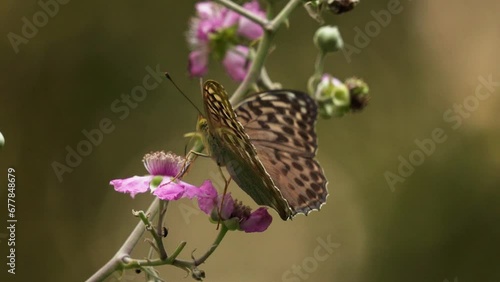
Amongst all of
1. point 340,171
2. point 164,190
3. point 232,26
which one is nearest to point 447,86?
point 340,171

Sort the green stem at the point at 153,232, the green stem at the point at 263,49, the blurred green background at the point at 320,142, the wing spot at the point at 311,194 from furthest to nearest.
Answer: the blurred green background at the point at 320,142 < the green stem at the point at 263,49 < the wing spot at the point at 311,194 < the green stem at the point at 153,232

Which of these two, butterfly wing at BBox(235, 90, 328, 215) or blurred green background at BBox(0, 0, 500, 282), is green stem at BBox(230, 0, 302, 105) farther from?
blurred green background at BBox(0, 0, 500, 282)

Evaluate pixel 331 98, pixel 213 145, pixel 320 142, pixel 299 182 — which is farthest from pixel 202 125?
pixel 320 142

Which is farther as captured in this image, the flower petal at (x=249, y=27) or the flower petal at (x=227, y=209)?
the flower petal at (x=249, y=27)

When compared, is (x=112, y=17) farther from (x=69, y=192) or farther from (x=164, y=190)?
(x=164, y=190)

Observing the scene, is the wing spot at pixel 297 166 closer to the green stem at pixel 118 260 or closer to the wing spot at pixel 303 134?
the wing spot at pixel 303 134

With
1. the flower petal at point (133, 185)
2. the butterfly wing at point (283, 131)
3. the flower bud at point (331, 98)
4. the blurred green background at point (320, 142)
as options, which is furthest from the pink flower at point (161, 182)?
the blurred green background at point (320, 142)

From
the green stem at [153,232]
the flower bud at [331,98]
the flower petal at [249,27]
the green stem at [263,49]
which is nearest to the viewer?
the green stem at [153,232]

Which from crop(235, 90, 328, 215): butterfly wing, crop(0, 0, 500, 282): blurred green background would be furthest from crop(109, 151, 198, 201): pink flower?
crop(0, 0, 500, 282): blurred green background
